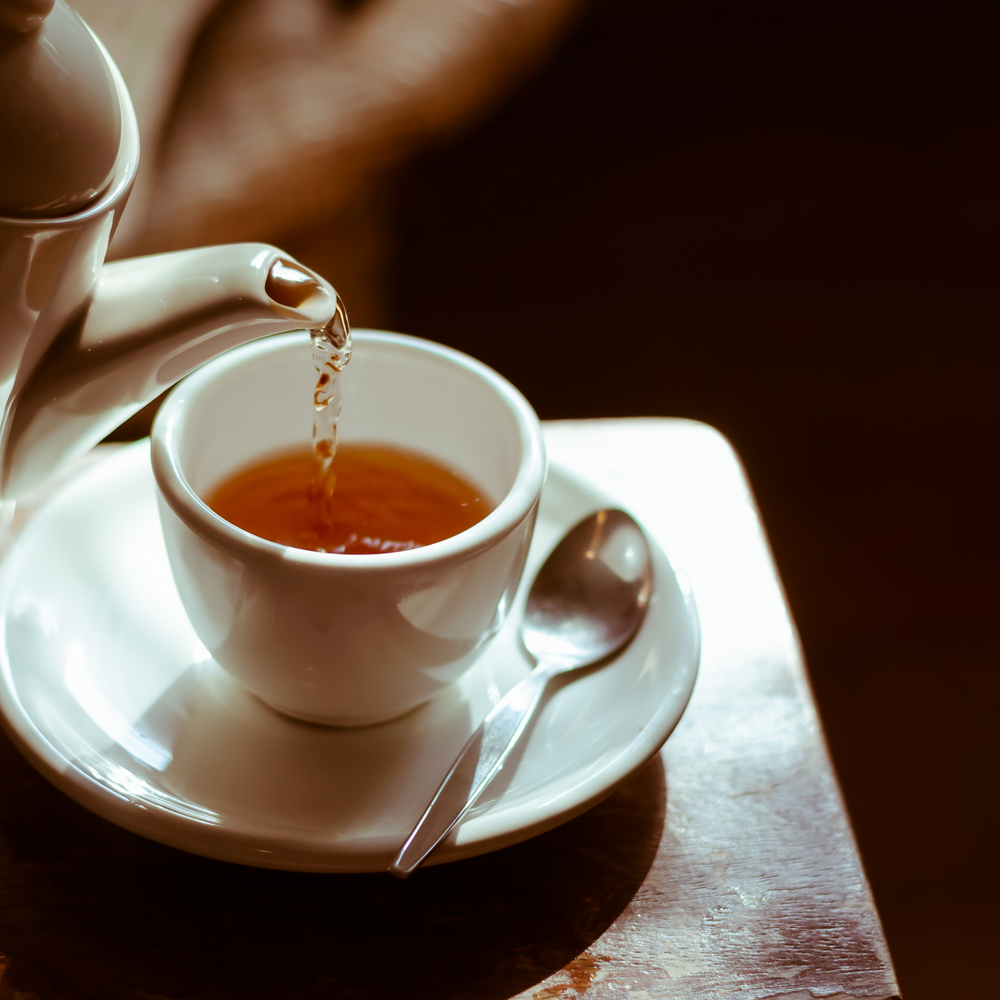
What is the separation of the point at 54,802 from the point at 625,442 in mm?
546

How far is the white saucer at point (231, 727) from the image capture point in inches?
19.1

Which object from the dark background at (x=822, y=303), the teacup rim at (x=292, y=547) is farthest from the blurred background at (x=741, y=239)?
the teacup rim at (x=292, y=547)

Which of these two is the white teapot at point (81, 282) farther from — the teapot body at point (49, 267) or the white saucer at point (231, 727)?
the white saucer at point (231, 727)

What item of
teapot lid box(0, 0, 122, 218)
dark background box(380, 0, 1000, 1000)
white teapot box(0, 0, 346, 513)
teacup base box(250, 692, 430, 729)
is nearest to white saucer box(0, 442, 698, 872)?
teacup base box(250, 692, 430, 729)

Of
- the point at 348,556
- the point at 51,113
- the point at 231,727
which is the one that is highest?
the point at 51,113

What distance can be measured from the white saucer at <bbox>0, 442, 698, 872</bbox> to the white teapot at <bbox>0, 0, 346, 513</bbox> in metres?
0.11

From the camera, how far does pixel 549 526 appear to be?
741mm

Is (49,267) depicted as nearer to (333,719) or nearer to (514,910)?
(333,719)

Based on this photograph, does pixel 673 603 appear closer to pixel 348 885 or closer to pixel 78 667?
pixel 348 885

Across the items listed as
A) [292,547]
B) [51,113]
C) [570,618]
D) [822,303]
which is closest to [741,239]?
[822,303]

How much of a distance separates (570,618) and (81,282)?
1.16 feet

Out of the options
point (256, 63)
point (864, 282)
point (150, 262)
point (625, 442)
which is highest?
point (150, 262)

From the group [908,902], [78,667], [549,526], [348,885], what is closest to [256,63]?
[549,526]

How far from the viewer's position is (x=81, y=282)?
48 centimetres
